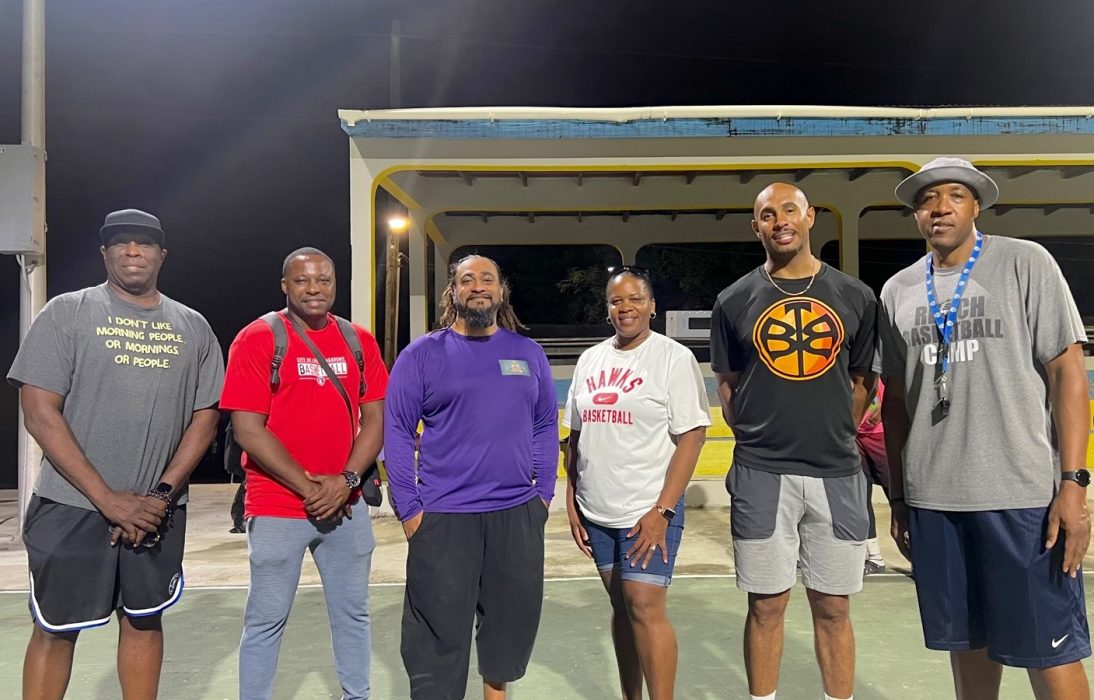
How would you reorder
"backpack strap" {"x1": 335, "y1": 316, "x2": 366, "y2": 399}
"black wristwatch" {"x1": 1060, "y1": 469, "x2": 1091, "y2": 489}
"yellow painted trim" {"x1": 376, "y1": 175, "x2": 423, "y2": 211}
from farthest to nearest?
"yellow painted trim" {"x1": 376, "y1": 175, "x2": 423, "y2": 211}, "backpack strap" {"x1": 335, "y1": 316, "x2": 366, "y2": 399}, "black wristwatch" {"x1": 1060, "y1": 469, "x2": 1091, "y2": 489}

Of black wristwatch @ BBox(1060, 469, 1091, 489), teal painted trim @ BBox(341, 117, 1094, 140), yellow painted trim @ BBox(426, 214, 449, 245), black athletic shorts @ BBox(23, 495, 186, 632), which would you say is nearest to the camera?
black wristwatch @ BBox(1060, 469, 1091, 489)

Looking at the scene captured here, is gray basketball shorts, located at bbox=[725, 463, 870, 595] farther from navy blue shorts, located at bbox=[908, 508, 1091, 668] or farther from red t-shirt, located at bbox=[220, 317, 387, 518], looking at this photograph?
red t-shirt, located at bbox=[220, 317, 387, 518]

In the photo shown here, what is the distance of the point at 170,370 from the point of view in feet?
8.21

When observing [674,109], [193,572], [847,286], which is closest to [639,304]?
[847,286]

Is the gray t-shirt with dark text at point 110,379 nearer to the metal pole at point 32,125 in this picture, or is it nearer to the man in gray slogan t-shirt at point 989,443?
the man in gray slogan t-shirt at point 989,443

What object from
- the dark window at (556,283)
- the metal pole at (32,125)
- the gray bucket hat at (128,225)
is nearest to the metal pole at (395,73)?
the dark window at (556,283)

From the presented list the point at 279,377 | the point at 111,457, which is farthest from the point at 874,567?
the point at 111,457

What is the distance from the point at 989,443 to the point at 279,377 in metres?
2.25

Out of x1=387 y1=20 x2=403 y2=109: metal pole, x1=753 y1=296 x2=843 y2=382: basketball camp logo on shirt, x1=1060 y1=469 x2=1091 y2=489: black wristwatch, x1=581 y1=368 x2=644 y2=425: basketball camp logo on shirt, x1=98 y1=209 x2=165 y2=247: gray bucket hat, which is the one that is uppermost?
x1=387 y1=20 x2=403 y2=109: metal pole

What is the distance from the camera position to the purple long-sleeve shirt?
242 centimetres

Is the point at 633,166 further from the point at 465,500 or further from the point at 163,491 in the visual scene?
the point at 163,491

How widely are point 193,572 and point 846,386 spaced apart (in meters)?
4.88

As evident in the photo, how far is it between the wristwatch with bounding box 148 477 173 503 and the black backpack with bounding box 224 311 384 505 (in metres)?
0.19

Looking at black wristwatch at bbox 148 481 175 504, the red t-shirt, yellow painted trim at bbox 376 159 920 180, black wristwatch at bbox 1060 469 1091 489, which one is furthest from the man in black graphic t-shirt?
yellow painted trim at bbox 376 159 920 180
